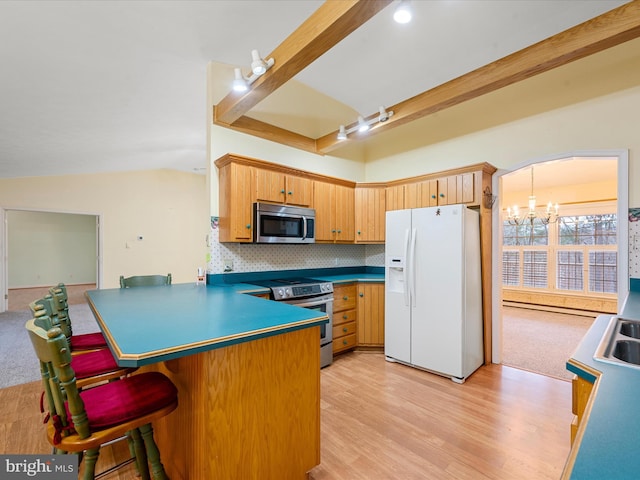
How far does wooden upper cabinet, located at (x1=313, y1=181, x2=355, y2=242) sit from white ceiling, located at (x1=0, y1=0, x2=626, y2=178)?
116 centimetres

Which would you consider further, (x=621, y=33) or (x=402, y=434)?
(x=402, y=434)

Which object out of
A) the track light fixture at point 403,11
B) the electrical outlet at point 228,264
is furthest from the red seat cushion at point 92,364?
the track light fixture at point 403,11

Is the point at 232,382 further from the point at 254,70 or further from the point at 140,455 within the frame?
the point at 254,70

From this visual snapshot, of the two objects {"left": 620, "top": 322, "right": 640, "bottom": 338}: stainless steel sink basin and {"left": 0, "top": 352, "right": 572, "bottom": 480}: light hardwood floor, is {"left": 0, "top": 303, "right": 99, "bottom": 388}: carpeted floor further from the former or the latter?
{"left": 620, "top": 322, "right": 640, "bottom": 338}: stainless steel sink basin

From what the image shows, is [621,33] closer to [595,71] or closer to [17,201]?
[595,71]

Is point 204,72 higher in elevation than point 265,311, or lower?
higher

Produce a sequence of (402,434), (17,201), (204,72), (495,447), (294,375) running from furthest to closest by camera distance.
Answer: (17,201) < (204,72) < (402,434) < (495,447) < (294,375)

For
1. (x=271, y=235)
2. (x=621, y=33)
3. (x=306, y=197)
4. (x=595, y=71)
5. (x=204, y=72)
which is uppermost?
(x=204, y=72)

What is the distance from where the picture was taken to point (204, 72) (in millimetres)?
3236

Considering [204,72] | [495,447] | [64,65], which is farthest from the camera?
[204,72]

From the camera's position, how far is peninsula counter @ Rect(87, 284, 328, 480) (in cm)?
131

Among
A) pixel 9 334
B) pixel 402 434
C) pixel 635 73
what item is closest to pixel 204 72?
pixel 402 434

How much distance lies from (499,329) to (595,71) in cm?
272

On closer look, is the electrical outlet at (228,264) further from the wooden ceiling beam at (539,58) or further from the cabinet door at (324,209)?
the wooden ceiling beam at (539,58)
